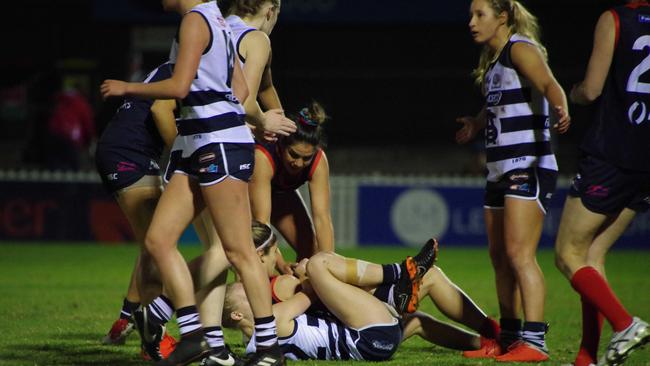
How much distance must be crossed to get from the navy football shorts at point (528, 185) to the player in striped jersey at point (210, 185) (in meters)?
1.70

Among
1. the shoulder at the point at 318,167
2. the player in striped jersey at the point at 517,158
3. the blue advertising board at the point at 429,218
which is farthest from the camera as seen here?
the blue advertising board at the point at 429,218

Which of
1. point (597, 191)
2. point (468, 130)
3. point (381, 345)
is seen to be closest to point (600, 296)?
point (597, 191)

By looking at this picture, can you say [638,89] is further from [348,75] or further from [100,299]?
[348,75]

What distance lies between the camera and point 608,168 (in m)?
5.68

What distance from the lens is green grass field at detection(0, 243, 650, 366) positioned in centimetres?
656

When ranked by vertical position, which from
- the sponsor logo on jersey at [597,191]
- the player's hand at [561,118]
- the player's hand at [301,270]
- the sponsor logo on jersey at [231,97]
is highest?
the sponsor logo on jersey at [231,97]

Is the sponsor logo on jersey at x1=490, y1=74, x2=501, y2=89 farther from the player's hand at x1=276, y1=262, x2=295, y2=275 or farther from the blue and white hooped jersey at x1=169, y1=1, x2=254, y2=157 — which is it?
the blue and white hooped jersey at x1=169, y1=1, x2=254, y2=157

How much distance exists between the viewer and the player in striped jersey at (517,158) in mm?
6387

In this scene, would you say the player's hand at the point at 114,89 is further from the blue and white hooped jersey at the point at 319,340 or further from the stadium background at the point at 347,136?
the stadium background at the point at 347,136

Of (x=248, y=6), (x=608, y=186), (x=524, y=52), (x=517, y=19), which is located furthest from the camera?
(x=517, y=19)

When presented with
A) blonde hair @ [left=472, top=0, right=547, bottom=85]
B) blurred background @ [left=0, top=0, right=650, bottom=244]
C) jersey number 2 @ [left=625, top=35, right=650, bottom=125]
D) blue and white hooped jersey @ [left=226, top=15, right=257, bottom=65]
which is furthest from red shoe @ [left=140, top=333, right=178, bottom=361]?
blurred background @ [left=0, top=0, right=650, bottom=244]

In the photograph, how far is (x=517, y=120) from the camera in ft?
21.3

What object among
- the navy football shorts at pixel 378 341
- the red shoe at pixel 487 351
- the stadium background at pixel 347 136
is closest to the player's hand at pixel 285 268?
the navy football shorts at pixel 378 341

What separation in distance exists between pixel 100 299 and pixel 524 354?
446 centimetres
